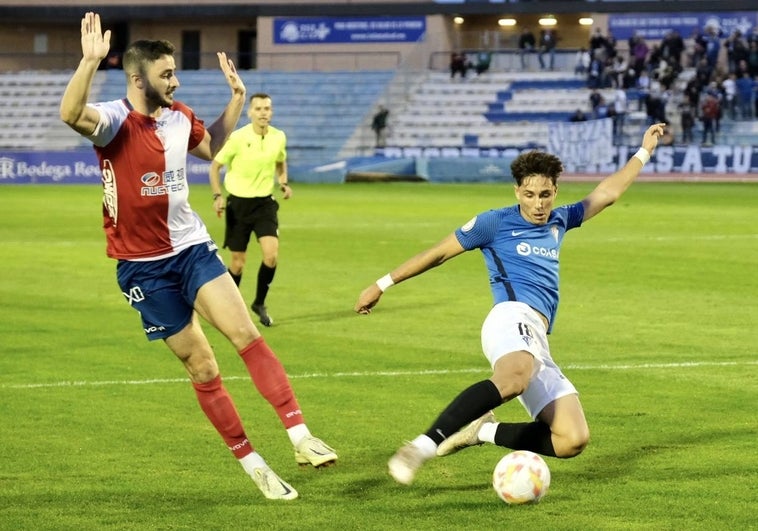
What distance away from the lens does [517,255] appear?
7254 millimetres

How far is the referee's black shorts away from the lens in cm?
1437

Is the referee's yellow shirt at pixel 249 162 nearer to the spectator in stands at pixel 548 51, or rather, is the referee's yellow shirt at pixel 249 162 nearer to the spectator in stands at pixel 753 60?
the spectator in stands at pixel 753 60

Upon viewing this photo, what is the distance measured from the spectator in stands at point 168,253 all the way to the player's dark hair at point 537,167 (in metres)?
1.60

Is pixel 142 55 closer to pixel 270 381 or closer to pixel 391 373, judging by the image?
pixel 270 381

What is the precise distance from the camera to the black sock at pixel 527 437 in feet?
22.9

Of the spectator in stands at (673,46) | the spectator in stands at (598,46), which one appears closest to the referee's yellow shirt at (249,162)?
the spectator in stands at (673,46)

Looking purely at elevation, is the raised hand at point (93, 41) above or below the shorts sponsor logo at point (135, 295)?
above

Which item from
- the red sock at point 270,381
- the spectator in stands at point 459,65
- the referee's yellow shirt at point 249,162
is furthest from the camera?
the spectator in stands at point 459,65

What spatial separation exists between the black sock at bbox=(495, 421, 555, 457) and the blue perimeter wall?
3526 centimetres

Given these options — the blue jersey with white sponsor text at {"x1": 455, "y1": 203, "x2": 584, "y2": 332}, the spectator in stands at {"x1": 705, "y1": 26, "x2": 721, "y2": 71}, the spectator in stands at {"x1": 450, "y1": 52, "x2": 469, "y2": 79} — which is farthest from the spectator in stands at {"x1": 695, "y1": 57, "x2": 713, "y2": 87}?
the blue jersey with white sponsor text at {"x1": 455, "y1": 203, "x2": 584, "y2": 332}

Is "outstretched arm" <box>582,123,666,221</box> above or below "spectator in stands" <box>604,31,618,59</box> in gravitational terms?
below

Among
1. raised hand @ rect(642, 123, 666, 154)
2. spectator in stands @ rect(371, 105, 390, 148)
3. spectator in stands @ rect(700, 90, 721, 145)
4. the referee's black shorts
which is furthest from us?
spectator in stands @ rect(371, 105, 390, 148)

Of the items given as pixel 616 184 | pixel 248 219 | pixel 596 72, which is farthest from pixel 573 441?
pixel 596 72

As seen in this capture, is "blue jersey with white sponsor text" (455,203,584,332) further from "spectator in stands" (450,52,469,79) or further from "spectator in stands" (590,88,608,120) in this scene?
"spectator in stands" (450,52,469,79)
